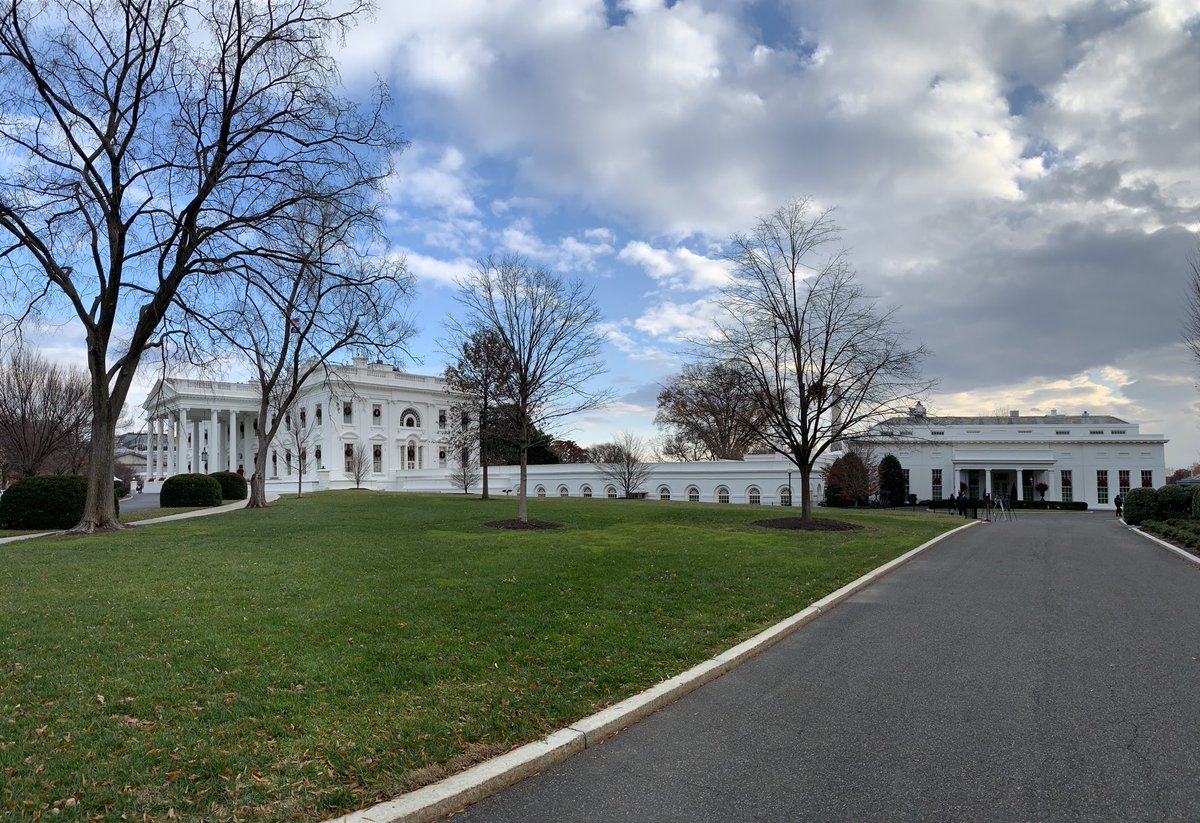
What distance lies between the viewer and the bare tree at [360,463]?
54.3 m

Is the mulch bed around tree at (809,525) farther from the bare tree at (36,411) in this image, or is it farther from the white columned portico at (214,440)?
the white columned portico at (214,440)

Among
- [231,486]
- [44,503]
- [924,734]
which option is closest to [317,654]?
[924,734]

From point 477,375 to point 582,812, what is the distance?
2578 centimetres

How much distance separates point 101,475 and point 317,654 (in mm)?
15819

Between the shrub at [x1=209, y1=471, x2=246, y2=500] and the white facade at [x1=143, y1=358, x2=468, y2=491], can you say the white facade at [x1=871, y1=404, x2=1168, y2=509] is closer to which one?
the white facade at [x1=143, y1=358, x2=468, y2=491]

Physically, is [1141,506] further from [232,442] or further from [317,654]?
[232,442]

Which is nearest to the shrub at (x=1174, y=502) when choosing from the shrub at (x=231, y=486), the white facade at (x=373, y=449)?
the white facade at (x=373, y=449)

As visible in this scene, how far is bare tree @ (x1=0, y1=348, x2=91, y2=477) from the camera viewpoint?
3520 centimetres

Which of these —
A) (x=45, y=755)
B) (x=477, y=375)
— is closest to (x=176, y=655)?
(x=45, y=755)

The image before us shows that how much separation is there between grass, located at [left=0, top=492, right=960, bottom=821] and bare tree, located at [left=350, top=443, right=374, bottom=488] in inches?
1604

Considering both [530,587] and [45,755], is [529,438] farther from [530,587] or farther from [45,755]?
[45,755]

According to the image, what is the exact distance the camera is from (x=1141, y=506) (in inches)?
1037

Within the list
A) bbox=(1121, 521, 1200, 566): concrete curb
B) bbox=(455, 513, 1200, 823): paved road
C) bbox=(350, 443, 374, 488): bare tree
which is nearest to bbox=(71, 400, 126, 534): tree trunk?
bbox=(455, 513, 1200, 823): paved road

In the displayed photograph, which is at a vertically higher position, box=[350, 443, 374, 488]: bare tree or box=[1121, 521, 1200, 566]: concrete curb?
box=[350, 443, 374, 488]: bare tree
